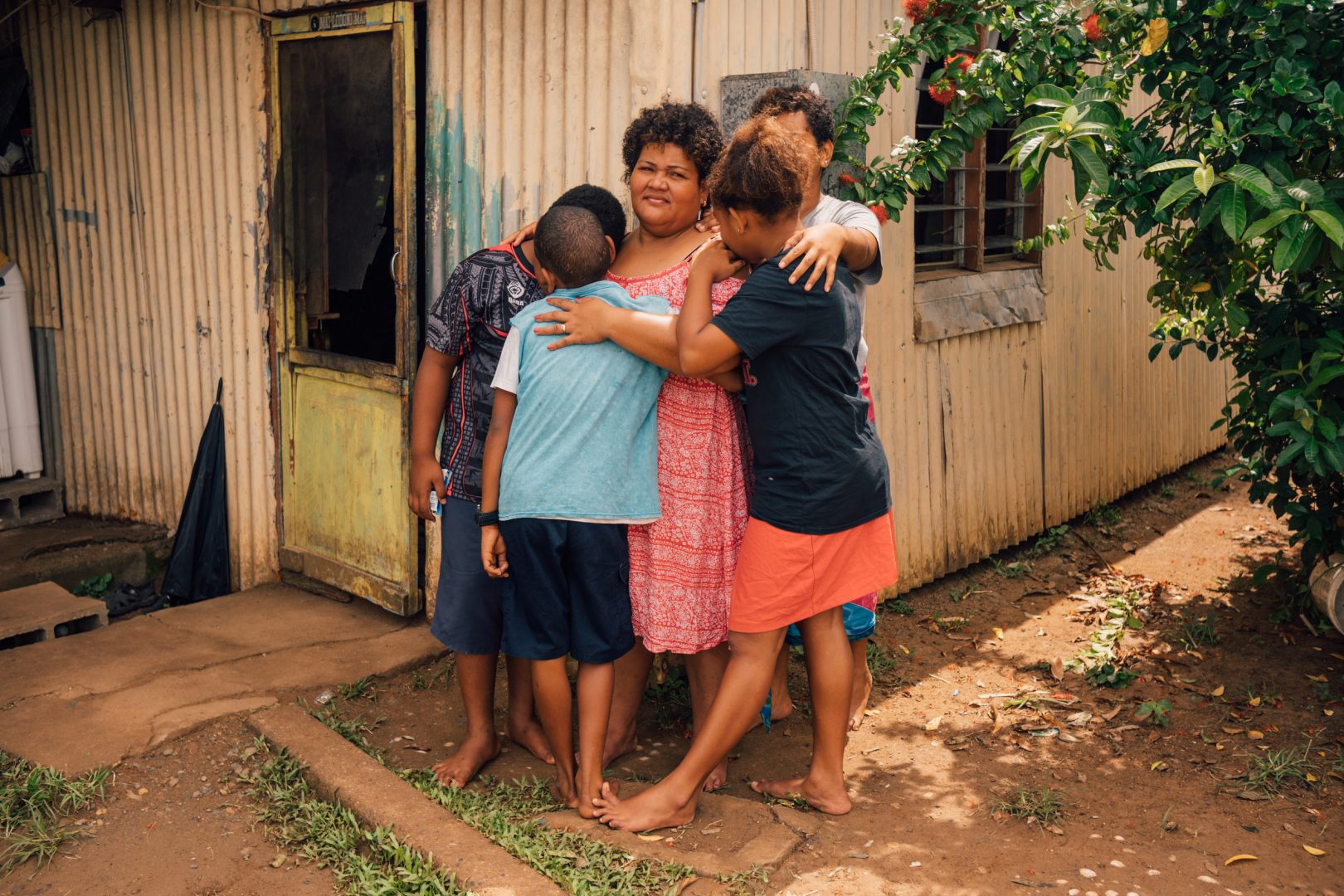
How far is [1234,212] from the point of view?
3.37 metres

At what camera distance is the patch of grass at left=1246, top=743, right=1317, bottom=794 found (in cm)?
390

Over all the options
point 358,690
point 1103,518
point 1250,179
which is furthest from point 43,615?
point 1103,518

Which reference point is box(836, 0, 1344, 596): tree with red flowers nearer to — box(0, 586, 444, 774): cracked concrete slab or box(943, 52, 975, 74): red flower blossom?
box(943, 52, 975, 74): red flower blossom

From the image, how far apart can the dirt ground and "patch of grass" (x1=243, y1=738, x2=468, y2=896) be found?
0.21 ft

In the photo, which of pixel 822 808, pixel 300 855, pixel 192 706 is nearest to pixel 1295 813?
A: pixel 822 808

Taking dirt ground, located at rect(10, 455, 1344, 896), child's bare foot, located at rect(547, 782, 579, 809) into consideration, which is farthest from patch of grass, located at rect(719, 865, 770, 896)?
child's bare foot, located at rect(547, 782, 579, 809)

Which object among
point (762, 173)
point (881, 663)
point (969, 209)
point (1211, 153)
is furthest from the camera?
point (969, 209)

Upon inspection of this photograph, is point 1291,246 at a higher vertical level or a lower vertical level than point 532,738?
higher

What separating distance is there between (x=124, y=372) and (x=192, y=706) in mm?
2907

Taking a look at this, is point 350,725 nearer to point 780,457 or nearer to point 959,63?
point 780,457

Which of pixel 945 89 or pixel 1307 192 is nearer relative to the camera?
pixel 1307 192

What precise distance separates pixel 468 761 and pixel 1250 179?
286cm


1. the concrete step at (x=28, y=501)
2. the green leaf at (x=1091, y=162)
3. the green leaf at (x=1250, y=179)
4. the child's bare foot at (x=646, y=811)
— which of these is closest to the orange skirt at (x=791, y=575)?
the child's bare foot at (x=646, y=811)

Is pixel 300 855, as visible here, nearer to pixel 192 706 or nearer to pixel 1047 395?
pixel 192 706
